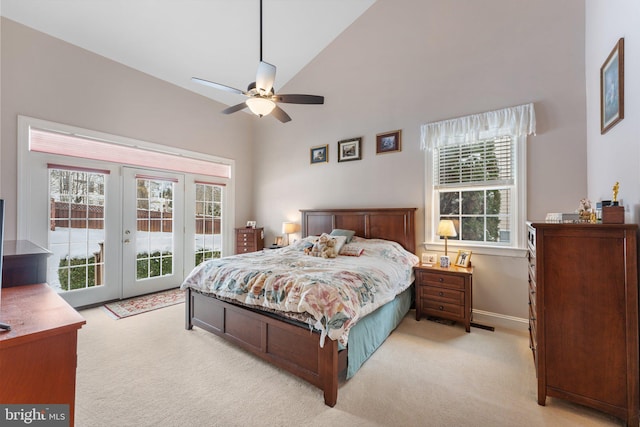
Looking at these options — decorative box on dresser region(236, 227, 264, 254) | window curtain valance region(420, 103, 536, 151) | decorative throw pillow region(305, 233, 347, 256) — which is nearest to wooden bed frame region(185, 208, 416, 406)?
decorative throw pillow region(305, 233, 347, 256)

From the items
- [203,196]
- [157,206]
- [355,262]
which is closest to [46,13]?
[157,206]

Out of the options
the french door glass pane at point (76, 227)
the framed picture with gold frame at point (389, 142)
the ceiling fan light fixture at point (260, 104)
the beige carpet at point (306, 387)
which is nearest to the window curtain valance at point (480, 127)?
the framed picture with gold frame at point (389, 142)

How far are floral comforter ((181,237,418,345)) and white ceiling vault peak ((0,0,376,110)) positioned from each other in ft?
10.5

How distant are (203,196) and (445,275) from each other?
431 centimetres

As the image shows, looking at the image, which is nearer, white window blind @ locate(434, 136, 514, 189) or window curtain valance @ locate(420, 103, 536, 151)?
window curtain valance @ locate(420, 103, 536, 151)

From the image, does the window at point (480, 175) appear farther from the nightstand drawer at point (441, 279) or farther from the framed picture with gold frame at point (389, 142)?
the nightstand drawer at point (441, 279)

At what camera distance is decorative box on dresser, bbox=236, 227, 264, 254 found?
5266 millimetres

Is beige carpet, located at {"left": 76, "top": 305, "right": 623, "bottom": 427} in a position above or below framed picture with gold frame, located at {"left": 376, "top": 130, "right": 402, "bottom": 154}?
below

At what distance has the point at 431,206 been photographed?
3.63 meters

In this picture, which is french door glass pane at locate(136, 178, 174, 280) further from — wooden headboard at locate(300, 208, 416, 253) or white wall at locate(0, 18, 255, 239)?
wooden headboard at locate(300, 208, 416, 253)

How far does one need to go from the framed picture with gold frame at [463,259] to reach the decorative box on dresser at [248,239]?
139 inches

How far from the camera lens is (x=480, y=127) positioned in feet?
10.5

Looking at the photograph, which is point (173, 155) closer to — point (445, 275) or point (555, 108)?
point (445, 275)

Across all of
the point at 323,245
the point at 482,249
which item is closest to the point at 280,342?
the point at 323,245
